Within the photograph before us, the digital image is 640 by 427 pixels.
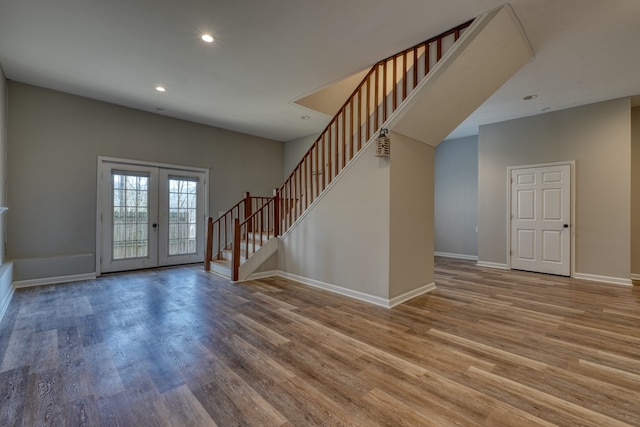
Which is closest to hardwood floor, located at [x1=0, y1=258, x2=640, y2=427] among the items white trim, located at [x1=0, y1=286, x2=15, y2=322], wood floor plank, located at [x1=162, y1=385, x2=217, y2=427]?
wood floor plank, located at [x1=162, y1=385, x2=217, y2=427]

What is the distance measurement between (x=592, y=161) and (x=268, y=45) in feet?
18.7

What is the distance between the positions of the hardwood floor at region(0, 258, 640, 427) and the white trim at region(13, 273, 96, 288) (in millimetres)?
694

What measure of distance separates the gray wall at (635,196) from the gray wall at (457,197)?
2589 mm

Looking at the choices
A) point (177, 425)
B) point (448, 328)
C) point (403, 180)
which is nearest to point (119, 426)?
point (177, 425)

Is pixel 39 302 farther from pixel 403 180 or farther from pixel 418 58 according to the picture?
pixel 418 58

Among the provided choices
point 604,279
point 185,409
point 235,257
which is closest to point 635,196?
point 604,279

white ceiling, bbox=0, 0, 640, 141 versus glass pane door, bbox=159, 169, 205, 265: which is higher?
white ceiling, bbox=0, 0, 640, 141

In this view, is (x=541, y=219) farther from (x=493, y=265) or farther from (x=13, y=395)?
(x=13, y=395)

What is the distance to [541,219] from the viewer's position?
18.3 ft

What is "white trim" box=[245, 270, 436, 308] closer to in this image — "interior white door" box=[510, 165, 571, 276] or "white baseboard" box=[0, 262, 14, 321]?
"interior white door" box=[510, 165, 571, 276]

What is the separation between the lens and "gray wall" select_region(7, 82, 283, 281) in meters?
4.54

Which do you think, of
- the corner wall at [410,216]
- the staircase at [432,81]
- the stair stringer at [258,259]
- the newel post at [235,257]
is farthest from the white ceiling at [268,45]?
the stair stringer at [258,259]

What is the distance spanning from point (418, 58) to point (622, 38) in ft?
7.16

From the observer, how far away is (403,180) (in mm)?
3838
